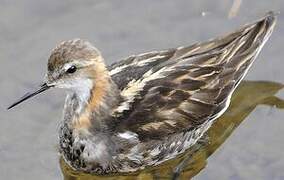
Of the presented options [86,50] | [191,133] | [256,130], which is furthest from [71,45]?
[256,130]

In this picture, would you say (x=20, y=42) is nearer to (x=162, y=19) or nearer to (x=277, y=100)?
(x=162, y=19)

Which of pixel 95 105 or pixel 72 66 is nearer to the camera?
pixel 72 66

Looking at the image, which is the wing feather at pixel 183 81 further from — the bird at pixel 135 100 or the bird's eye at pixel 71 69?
the bird's eye at pixel 71 69

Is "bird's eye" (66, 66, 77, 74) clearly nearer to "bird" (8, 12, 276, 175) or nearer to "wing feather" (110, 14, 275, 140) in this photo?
"bird" (8, 12, 276, 175)

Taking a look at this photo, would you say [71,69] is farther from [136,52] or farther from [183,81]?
[136,52]

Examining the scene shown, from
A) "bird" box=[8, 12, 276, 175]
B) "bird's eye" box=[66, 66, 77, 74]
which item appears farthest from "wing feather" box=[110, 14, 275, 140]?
"bird's eye" box=[66, 66, 77, 74]

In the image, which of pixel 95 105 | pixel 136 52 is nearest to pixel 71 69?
pixel 95 105

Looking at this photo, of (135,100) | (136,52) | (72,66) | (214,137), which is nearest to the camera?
(72,66)
